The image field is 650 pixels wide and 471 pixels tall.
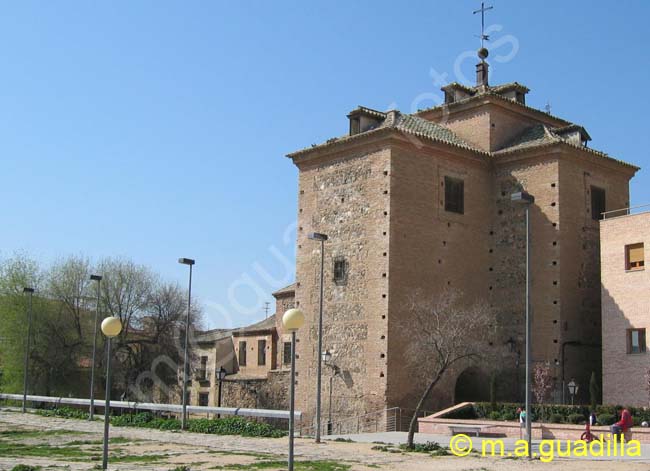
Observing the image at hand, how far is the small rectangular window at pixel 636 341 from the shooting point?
29.3m

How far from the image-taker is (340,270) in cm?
3306

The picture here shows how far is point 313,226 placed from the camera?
34.7 metres

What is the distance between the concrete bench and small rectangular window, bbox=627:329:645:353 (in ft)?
22.6

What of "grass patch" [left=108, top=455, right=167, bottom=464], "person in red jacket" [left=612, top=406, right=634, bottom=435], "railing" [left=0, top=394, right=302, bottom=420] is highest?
"person in red jacket" [left=612, top=406, right=634, bottom=435]

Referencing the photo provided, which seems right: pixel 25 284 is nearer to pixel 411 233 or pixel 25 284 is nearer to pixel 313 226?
pixel 313 226

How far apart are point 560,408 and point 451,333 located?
4.50m

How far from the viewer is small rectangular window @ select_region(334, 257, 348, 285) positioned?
32812 mm

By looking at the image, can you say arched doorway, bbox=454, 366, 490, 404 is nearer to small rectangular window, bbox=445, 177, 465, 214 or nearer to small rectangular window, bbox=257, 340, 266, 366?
small rectangular window, bbox=445, 177, 465, 214

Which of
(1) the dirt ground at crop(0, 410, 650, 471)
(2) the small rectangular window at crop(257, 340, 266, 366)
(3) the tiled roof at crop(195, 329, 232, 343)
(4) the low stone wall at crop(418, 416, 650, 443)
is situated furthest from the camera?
(3) the tiled roof at crop(195, 329, 232, 343)

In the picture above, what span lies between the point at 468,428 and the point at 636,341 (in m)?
7.92

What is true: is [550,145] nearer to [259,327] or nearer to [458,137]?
[458,137]

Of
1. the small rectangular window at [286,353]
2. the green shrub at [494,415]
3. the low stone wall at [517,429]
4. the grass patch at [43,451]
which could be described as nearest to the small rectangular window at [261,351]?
the small rectangular window at [286,353]

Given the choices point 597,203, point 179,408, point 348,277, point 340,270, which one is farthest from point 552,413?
point 179,408

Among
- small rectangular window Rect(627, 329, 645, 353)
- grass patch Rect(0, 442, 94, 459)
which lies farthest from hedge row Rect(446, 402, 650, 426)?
grass patch Rect(0, 442, 94, 459)
